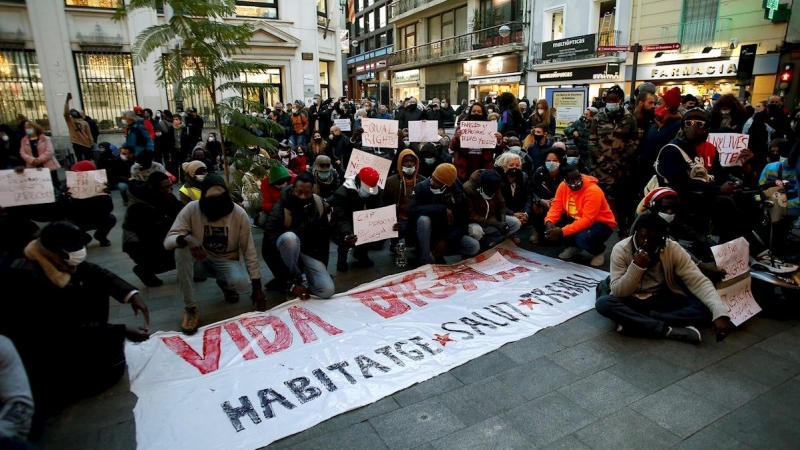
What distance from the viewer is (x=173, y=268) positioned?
237 inches

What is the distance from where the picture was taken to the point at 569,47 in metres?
23.5

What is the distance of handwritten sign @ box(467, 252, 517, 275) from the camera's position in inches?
232

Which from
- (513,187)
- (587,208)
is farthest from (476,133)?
(587,208)

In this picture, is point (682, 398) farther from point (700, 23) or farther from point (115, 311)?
point (700, 23)

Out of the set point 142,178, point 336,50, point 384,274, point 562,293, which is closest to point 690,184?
point 562,293

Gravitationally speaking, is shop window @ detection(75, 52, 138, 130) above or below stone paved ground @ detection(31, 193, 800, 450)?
above

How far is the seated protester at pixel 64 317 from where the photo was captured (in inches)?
126

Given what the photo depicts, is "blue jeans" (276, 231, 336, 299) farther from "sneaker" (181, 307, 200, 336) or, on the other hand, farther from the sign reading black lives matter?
the sign reading black lives matter

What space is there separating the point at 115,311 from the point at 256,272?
5.70ft

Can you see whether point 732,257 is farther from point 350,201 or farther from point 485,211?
point 350,201

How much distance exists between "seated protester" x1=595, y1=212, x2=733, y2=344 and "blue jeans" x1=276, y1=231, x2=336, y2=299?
272cm

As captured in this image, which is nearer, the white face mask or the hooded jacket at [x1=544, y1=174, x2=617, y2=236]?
the white face mask

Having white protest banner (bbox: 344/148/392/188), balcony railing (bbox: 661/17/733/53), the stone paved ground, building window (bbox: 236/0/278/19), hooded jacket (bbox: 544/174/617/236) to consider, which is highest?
building window (bbox: 236/0/278/19)

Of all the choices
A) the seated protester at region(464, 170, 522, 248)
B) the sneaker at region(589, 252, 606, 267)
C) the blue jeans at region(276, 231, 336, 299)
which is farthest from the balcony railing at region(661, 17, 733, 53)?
the blue jeans at region(276, 231, 336, 299)
